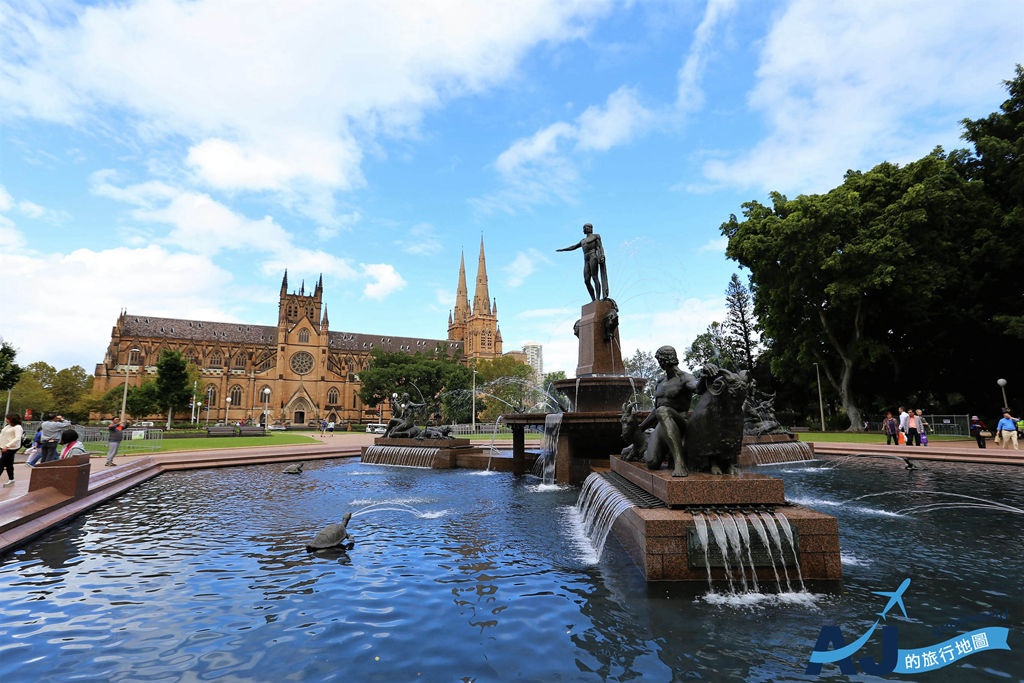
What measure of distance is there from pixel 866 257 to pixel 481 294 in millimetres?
105794

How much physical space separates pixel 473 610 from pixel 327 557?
2.66 m

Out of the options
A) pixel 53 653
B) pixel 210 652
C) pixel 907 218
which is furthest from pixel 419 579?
pixel 907 218

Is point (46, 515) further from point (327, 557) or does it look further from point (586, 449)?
Result: point (586, 449)

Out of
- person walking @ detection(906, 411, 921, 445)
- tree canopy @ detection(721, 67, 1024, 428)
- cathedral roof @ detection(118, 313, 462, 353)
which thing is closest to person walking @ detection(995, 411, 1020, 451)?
person walking @ detection(906, 411, 921, 445)

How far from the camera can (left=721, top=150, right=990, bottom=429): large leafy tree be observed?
30.2m

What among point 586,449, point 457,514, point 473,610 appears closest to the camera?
point 473,610

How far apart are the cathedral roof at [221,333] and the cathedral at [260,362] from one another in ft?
0.64

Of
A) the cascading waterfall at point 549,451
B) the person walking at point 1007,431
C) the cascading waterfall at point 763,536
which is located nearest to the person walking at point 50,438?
the cascading waterfall at point 549,451

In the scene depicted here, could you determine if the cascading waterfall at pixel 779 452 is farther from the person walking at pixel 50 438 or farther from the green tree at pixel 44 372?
the green tree at pixel 44 372

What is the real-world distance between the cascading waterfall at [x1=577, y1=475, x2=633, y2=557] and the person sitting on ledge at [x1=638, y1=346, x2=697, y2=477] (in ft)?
2.70

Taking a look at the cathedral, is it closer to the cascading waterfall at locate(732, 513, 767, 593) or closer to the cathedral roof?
the cathedral roof

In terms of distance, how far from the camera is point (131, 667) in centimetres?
359

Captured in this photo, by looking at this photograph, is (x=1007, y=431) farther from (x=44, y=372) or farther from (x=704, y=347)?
(x=44, y=372)

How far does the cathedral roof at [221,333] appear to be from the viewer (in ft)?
360
